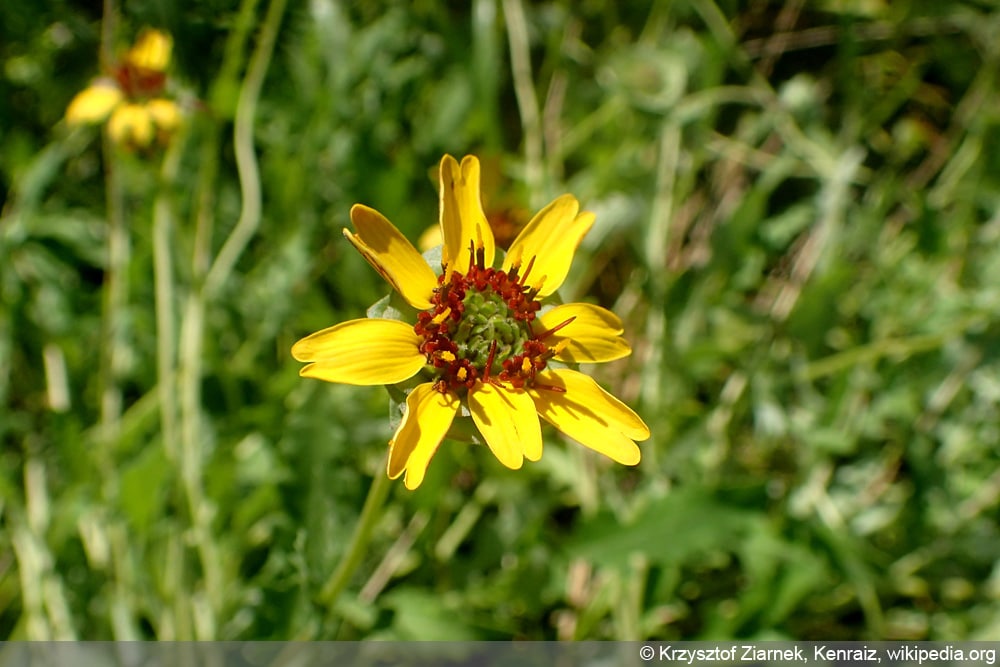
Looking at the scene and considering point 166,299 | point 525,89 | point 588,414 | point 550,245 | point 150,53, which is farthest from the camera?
point 525,89

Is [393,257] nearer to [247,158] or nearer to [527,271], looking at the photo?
[527,271]

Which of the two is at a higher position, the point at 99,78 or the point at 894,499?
the point at 99,78

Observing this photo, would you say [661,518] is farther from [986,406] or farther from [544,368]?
[986,406]

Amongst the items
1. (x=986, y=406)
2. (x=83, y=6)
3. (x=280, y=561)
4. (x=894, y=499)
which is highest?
(x=83, y=6)

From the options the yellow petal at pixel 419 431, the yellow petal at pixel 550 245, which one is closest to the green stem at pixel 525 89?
the yellow petal at pixel 550 245

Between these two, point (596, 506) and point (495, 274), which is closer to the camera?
point (495, 274)

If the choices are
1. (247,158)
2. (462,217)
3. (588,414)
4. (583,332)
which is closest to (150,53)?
(247,158)

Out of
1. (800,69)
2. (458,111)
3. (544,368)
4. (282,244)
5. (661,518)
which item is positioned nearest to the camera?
(544,368)

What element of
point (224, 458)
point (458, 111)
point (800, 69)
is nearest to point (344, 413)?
point (224, 458)
